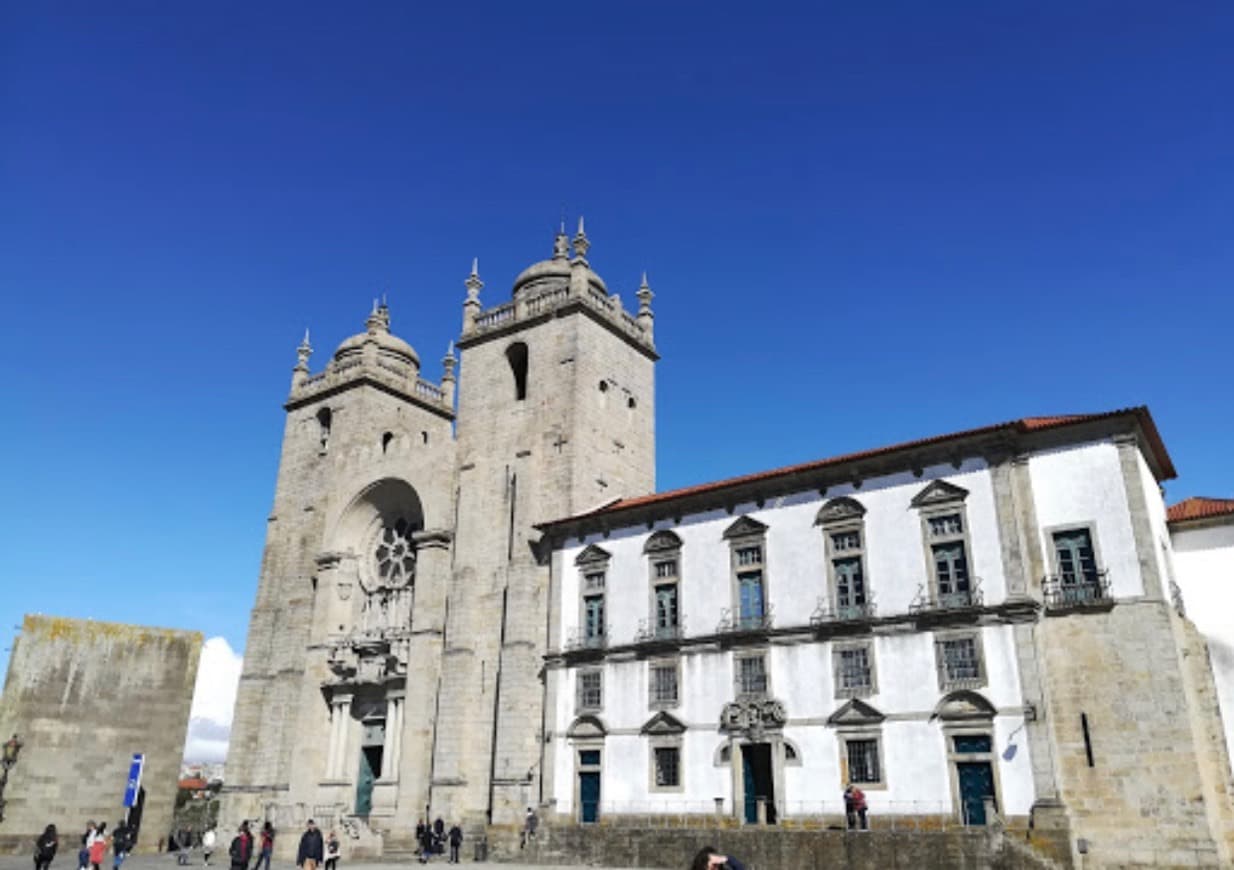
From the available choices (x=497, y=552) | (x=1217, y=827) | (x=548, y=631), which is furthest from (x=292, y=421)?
(x=1217, y=827)

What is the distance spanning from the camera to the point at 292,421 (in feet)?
150

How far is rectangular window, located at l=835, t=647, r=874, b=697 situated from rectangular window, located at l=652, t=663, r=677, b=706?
16.9 ft

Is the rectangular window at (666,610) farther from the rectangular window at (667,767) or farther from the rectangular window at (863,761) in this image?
the rectangular window at (863,761)

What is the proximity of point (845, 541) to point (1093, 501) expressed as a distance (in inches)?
249

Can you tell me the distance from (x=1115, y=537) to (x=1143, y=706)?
12.7 feet

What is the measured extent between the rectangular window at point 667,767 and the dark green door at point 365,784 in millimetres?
13248

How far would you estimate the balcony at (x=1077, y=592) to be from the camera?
883 inches

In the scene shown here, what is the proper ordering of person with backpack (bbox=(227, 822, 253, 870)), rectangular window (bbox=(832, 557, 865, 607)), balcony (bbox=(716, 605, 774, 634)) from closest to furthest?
person with backpack (bbox=(227, 822, 253, 870))
rectangular window (bbox=(832, 557, 865, 607))
balcony (bbox=(716, 605, 774, 634))

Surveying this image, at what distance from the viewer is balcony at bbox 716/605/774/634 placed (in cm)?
2697

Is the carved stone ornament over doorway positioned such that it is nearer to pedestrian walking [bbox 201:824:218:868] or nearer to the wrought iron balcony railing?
the wrought iron balcony railing

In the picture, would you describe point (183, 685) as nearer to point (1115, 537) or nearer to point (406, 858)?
point (406, 858)

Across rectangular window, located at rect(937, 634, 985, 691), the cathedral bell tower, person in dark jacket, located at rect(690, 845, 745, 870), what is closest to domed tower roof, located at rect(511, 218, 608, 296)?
the cathedral bell tower

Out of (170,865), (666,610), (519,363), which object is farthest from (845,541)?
(170,865)

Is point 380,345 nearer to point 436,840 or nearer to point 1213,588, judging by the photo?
point 436,840
